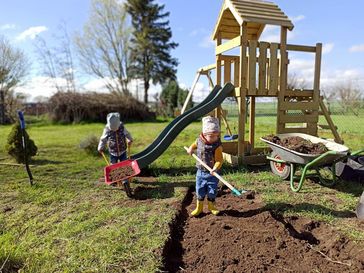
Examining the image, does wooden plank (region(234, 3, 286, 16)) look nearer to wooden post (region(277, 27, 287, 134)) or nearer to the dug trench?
wooden post (region(277, 27, 287, 134))

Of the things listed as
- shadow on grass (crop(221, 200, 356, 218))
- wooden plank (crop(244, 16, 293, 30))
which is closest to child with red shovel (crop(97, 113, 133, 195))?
shadow on grass (crop(221, 200, 356, 218))

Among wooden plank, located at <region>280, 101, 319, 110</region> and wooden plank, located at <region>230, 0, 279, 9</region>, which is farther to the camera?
wooden plank, located at <region>230, 0, 279, 9</region>

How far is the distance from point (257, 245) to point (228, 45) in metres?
5.00

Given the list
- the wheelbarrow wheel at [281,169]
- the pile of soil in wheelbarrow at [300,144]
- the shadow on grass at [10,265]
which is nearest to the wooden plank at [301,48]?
the pile of soil in wheelbarrow at [300,144]

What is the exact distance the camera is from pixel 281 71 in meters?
6.50

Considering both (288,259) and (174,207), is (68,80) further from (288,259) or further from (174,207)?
(288,259)

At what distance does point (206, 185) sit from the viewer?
3.85 meters

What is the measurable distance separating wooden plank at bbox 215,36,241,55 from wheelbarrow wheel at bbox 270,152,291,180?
2.57 m

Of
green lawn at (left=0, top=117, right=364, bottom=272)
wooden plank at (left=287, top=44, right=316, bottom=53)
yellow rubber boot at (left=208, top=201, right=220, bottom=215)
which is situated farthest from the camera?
wooden plank at (left=287, top=44, right=316, bottom=53)

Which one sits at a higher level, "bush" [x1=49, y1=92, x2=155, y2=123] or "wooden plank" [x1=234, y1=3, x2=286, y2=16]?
"wooden plank" [x1=234, y1=3, x2=286, y2=16]

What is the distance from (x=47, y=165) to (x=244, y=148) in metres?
4.68

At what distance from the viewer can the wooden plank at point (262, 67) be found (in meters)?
6.31

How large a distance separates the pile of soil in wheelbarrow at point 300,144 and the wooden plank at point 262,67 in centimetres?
150

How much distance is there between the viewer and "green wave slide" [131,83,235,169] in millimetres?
5824
